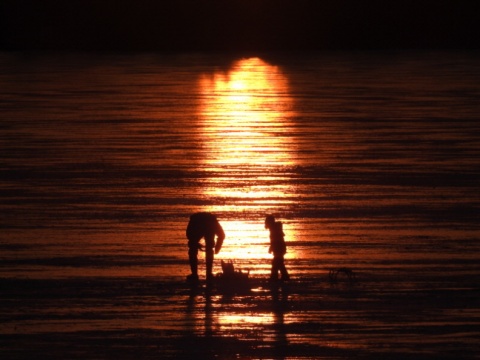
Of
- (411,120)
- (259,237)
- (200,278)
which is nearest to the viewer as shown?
(200,278)

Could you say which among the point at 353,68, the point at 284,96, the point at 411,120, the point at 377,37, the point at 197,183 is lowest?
the point at 197,183

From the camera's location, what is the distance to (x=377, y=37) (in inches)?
3191

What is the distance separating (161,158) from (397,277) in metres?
12.9

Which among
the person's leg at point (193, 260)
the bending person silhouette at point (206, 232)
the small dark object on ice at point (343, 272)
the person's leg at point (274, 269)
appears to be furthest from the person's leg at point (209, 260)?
the small dark object on ice at point (343, 272)

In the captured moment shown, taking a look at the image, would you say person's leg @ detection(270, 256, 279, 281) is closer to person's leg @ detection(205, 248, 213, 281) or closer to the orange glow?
person's leg @ detection(205, 248, 213, 281)

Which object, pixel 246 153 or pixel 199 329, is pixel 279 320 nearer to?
pixel 199 329

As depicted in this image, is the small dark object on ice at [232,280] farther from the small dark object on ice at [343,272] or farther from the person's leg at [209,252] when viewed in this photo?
the small dark object on ice at [343,272]

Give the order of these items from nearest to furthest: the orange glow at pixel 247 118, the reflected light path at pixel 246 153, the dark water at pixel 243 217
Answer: the dark water at pixel 243 217 < the reflected light path at pixel 246 153 < the orange glow at pixel 247 118

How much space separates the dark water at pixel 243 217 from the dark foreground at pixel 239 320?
1.2 inches

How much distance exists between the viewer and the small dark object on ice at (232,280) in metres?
14.6

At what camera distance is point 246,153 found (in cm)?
2852

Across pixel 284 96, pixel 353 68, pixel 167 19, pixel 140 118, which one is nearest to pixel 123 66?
pixel 353 68

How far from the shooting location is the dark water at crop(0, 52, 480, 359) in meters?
12.8

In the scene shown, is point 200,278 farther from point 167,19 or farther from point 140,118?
point 167,19
